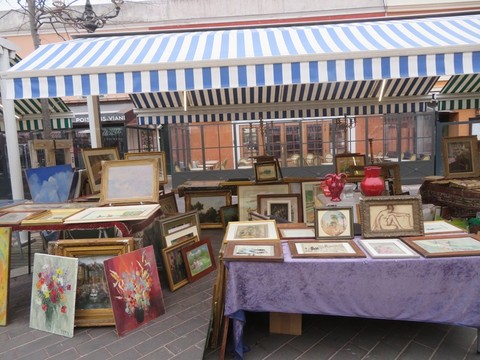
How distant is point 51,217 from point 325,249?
7.45ft

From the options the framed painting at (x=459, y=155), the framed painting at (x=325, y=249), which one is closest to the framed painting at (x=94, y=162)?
the framed painting at (x=325, y=249)

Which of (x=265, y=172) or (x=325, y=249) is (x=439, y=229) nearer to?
(x=325, y=249)

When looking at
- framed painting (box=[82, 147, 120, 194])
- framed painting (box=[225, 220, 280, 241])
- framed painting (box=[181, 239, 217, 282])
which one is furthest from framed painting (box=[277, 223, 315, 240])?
framed painting (box=[82, 147, 120, 194])

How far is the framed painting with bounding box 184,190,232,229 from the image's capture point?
214 inches

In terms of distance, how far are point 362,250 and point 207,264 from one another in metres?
1.89

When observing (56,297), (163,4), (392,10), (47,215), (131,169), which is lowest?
(56,297)

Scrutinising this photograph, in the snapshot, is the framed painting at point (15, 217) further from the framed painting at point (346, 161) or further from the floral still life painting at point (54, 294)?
the framed painting at point (346, 161)

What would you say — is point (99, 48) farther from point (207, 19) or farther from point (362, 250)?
point (207, 19)

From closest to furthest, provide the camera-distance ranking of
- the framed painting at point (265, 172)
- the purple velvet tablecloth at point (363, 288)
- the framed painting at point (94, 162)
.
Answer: the purple velvet tablecloth at point (363, 288) → the framed painting at point (94, 162) → the framed painting at point (265, 172)

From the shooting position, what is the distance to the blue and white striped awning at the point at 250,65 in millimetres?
2729

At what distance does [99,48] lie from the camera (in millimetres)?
3338

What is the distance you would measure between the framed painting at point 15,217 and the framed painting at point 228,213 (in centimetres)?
278

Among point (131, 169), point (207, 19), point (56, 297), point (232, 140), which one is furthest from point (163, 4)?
point (56, 297)

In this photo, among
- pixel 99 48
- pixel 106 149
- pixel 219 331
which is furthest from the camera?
pixel 106 149
